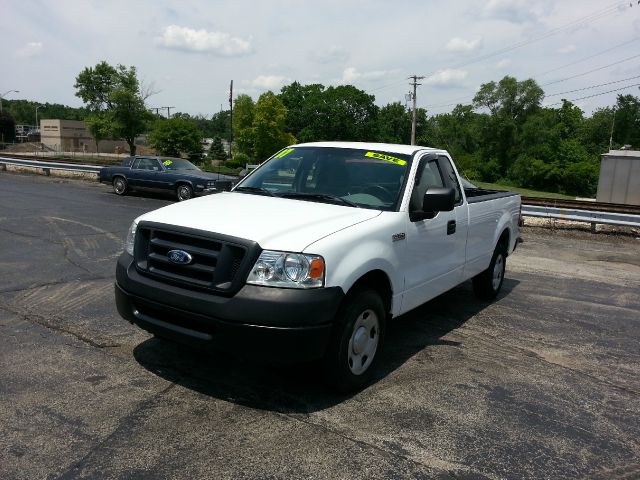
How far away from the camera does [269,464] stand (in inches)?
123

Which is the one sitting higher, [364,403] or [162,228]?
[162,228]

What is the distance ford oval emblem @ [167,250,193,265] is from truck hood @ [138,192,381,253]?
0.20 metres

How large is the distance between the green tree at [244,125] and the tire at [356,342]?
223ft

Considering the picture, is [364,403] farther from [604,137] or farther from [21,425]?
[604,137]

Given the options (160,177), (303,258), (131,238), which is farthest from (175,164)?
(303,258)

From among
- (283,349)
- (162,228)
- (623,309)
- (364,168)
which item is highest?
(364,168)

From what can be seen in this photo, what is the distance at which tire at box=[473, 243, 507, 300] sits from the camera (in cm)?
691

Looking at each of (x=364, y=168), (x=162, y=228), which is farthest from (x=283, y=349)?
(x=364, y=168)

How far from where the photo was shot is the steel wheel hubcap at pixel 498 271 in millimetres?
7100

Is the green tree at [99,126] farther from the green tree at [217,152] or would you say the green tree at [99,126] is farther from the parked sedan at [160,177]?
the parked sedan at [160,177]

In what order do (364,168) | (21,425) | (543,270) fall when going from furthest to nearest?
(543,270), (364,168), (21,425)

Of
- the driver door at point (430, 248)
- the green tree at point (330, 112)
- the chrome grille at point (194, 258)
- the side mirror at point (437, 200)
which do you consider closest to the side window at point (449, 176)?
the driver door at point (430, 248)

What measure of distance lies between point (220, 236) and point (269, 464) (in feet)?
4.80

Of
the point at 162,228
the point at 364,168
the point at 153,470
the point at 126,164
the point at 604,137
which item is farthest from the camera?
the point at 604,137
